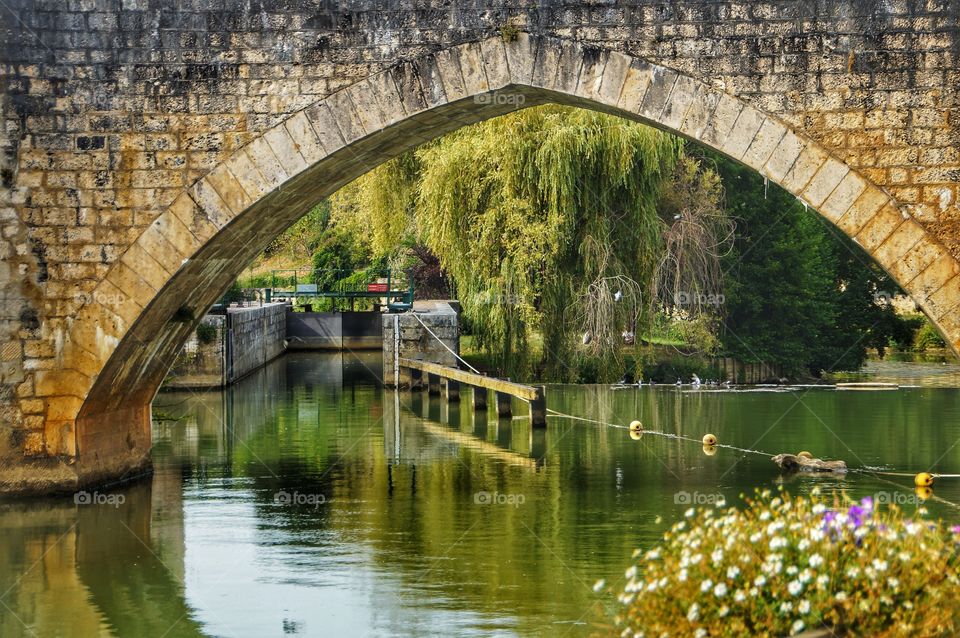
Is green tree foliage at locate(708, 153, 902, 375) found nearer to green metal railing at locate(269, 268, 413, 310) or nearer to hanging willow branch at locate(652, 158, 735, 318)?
hanging willow branch at locate(652, 158, 735, 318)

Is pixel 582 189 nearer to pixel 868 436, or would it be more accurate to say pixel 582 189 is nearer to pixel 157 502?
pixel 868 436

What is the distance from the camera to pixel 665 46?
333 inches

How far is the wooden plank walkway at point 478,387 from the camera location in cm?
1378

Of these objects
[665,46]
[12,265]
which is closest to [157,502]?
[12,265]

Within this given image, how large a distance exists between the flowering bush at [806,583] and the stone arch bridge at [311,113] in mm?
3316

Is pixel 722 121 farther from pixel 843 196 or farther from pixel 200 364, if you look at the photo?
pixel 200 364

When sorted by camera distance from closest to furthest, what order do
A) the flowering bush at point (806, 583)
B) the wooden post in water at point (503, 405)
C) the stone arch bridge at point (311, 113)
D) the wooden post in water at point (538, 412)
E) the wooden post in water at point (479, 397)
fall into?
the flowering bush at point (806, 583) < the stone arch bridge at point (311, 113) < the wooden post in water at point (538, 412) < the wooden post in water at point (503, 405) < the wooden post in water at point (479, 397)

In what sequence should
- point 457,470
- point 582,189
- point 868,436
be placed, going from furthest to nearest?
point 582,189, point 868,436, point 457,470

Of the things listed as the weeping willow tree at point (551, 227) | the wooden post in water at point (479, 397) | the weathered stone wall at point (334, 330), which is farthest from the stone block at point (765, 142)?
the weathered stone wall at point (334, 330)

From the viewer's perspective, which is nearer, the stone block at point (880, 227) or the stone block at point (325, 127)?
the stone block at point (880, 227)

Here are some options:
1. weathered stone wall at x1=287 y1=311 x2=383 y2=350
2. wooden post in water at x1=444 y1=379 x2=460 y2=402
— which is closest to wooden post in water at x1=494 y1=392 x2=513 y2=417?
wooden post in water at x1=444 y1=379 x2=460 y2=402

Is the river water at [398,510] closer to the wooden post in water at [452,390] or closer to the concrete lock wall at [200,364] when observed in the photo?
the wooden post in water at [452,390]

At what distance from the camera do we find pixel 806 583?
4840 mm

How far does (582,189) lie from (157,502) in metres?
9.11
